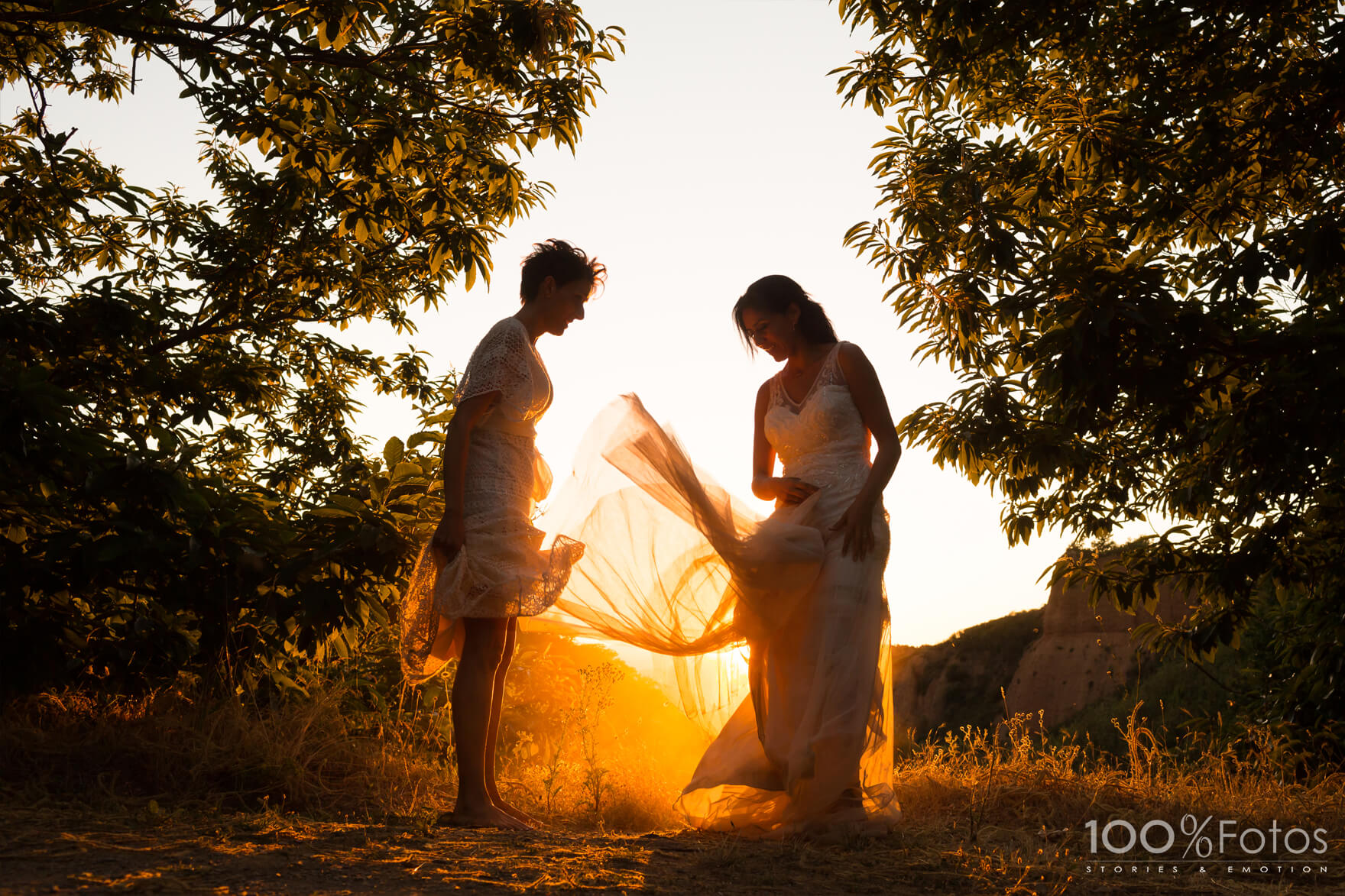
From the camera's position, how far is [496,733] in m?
3.79

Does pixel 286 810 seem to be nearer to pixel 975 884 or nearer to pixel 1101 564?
pixel 975 884

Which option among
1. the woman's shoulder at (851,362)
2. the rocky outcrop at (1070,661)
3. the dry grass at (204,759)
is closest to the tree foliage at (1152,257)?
the woman's shoulder at (851,362)

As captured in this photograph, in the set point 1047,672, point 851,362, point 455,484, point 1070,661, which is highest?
point 1070,661

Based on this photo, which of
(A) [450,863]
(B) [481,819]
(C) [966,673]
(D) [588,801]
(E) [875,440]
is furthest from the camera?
(C) [966,673]

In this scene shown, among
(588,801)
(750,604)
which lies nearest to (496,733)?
(588,801)

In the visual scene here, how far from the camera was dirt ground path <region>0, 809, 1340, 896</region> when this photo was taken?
248 centimetres

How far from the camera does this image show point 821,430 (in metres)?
4.07

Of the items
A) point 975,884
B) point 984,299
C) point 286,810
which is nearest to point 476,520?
point 286,810

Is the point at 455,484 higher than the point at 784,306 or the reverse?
the reverse

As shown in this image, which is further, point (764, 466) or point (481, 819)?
point (764, 466)

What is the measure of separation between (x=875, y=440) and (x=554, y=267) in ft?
4.97

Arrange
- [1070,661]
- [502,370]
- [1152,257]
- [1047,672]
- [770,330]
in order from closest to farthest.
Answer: [502,370] < [770,330] < [1152,257] < [1070,661] < [1047,672]

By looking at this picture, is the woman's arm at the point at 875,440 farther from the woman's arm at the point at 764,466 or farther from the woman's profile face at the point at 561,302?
the woman's profile face at the point at 561,302

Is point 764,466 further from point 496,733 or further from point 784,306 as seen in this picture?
point 496,733
